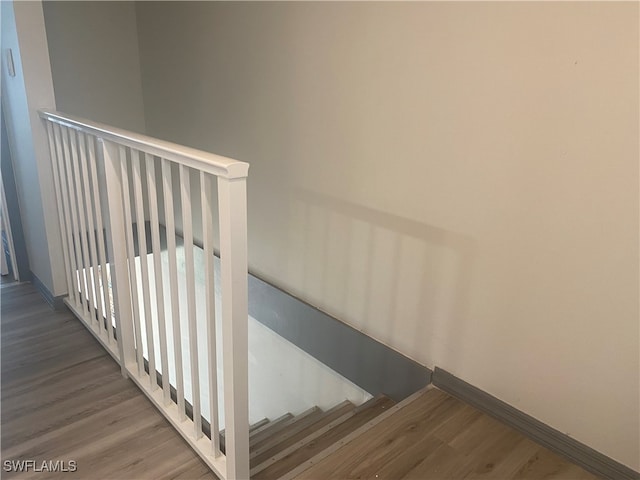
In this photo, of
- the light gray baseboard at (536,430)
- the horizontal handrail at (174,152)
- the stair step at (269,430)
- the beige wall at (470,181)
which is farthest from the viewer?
the stair step at (269,430)

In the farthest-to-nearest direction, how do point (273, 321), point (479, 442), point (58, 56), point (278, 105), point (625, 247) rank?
point (58, 56), point (273, 321), point (278, 105), point (479, 442), point (625, 247)

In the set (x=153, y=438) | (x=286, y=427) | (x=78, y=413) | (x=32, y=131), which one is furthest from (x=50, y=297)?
(x=286, y=427)

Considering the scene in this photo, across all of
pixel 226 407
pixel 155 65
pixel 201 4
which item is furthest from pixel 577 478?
pixel 155 65

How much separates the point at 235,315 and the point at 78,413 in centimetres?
97

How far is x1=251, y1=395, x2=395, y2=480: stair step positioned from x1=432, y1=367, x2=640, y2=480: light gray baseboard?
1.02ft

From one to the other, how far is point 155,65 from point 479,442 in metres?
2.94

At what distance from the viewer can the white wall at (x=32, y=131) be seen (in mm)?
2236

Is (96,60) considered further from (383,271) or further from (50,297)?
(383,271)

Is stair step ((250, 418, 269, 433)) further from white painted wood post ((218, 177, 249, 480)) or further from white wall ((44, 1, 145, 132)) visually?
white wall ((44, 1, 145, 132))

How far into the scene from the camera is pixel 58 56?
3.18 meters

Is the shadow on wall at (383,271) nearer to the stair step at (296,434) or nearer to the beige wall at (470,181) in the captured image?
the beige wall at (470,181)

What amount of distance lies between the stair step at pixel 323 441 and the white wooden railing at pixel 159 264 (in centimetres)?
20

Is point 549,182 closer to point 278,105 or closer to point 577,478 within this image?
point 577,478

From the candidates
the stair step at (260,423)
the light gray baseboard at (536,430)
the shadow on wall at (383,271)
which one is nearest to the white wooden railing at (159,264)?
the shadow on wall at (383,271)
